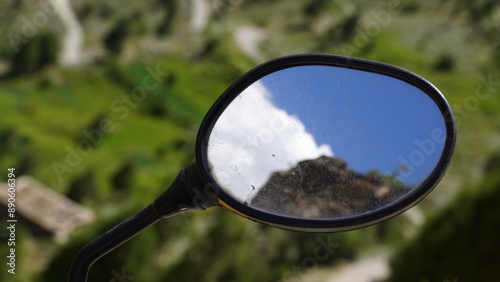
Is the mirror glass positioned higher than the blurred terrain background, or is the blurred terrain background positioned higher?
the blurred terrain background

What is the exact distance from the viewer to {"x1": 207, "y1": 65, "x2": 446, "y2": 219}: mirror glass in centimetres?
48

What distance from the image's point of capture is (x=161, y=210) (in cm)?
47

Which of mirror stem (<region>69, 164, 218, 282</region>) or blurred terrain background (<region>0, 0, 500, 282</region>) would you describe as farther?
blurred terrain background (<region>0, 0, 500, 282</region>)

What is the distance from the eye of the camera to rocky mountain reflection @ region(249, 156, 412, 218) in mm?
468

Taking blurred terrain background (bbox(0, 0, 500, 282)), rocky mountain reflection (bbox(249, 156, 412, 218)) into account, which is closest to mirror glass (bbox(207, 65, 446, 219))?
rocky mountain reflection (bbox(249, 156, 412, 218))

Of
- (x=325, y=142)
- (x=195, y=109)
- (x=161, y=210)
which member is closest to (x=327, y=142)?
(x=325, y=142)

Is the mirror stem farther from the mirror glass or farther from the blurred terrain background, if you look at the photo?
the blurred terrain background

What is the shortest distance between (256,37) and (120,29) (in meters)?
2.20

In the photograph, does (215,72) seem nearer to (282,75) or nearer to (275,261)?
(275,261)

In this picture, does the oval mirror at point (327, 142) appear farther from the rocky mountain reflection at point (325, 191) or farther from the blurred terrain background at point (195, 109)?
the blurred terrain background at point (195, 109)

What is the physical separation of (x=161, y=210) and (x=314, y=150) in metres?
0.12

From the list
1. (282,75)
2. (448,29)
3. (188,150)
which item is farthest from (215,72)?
(282,75)

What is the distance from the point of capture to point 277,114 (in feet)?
1.67

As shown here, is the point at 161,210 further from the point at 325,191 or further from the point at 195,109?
the point at 195,109
